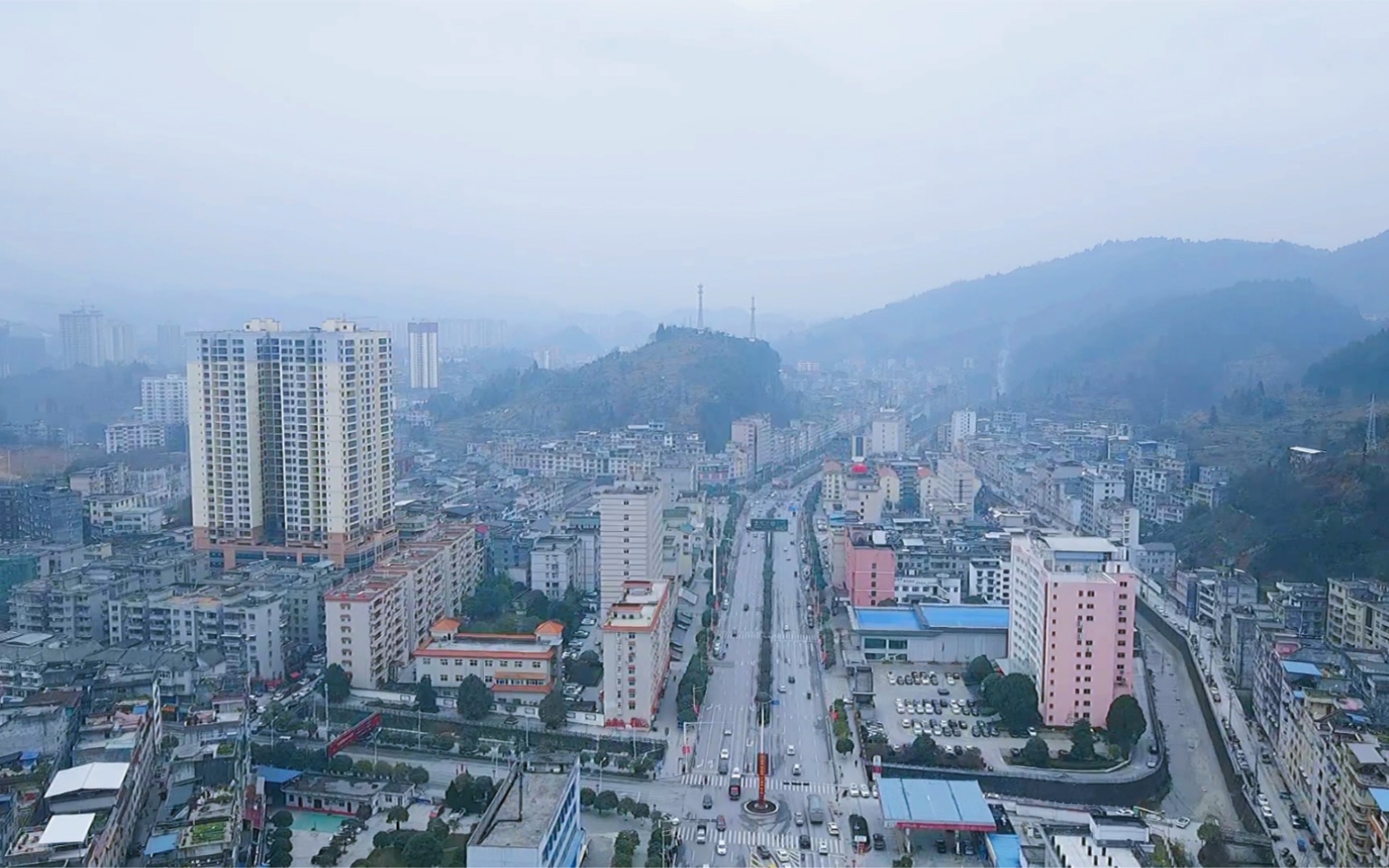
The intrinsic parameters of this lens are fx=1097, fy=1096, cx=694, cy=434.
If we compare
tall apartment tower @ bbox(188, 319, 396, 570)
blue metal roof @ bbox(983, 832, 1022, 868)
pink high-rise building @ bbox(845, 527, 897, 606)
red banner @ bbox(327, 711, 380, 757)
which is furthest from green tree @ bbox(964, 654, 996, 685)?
tall apartment tower @ bbox(188, 319, 396, 570)

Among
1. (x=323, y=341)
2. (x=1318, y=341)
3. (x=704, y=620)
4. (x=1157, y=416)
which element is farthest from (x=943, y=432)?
(x=323, y=341)

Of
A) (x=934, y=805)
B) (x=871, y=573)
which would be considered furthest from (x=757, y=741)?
(x=871, y=573)

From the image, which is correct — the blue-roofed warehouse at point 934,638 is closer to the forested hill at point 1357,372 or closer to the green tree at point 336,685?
the green tree at point 336,685

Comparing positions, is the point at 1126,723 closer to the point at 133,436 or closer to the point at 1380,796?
the point at 1380,796

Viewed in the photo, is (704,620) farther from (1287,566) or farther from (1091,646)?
(1287,566)

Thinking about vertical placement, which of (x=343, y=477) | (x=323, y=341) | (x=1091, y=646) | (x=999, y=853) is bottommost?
(x=999, y=853)

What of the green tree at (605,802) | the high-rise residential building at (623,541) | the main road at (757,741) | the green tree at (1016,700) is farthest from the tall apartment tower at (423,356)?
the green tree at (605,802)
